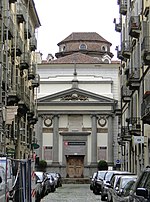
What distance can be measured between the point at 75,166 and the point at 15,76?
38698mm

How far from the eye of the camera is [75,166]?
80.5 m

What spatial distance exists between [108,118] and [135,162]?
3285 cm

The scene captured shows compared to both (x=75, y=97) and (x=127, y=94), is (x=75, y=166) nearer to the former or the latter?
(x=75, y=97)

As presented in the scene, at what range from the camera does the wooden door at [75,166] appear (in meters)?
80.3

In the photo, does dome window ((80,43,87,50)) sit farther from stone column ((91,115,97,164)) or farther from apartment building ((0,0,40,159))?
apartment building ((0,0,40,159))

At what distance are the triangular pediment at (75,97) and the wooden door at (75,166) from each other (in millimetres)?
7816

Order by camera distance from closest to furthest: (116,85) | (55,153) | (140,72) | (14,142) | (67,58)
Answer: (140,72)
(14,142)
(55,153)
(116,85)
(67,58)

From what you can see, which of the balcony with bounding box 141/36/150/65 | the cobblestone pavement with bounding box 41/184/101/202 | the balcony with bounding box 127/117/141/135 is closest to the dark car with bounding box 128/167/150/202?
the balcony with bounding box 141/36/150/65

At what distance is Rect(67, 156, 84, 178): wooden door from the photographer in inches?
3162

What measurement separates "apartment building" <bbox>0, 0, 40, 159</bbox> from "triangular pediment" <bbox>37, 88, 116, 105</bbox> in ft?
62.3

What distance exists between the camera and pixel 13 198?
16734 mm

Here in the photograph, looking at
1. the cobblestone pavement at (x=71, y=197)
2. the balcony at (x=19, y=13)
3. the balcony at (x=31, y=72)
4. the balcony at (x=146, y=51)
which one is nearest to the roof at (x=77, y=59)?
the balcony at (x=31, y=72)

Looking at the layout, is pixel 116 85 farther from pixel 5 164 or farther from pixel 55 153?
pixel 5 164

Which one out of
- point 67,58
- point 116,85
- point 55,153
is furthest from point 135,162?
point 67,58
